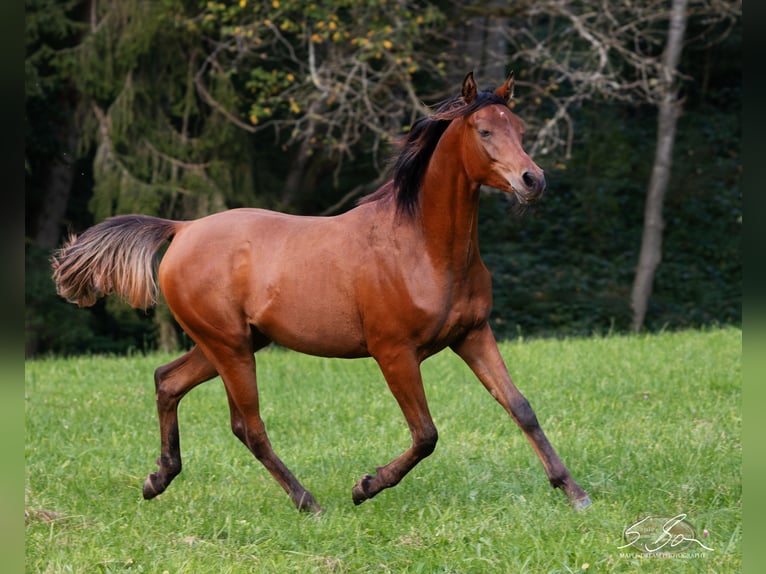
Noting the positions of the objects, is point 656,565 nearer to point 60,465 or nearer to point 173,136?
point 60,465

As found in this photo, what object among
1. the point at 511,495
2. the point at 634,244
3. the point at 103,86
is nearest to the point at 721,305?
the point at 634,244

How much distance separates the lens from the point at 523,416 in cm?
487

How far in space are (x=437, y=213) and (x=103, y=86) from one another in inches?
422

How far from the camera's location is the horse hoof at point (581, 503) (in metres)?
4.68

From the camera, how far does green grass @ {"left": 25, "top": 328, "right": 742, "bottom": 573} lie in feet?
14.0

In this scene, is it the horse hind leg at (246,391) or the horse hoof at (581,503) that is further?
the horse hind leg at (246,391)

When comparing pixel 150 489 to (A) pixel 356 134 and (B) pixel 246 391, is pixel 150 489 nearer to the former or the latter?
(B) pixel 246 391

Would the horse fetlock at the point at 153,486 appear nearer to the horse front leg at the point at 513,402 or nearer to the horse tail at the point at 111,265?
the horse tail at the point at 111,265

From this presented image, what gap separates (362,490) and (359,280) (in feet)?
3.53

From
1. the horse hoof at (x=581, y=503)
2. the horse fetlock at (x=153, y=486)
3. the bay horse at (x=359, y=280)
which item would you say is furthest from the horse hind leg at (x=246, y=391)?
the horse hoof at (x=581, y=503)

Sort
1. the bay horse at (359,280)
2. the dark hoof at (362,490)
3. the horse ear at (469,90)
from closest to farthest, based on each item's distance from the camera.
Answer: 1. the horse ear at (469,90)
2. the bay horse at (359,280)
3. the dark hoof at (362,490)

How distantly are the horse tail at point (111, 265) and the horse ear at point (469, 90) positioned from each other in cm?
202

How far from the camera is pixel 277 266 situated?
5.20 m

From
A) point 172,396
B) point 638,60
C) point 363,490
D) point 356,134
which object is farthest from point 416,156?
point 638,60
